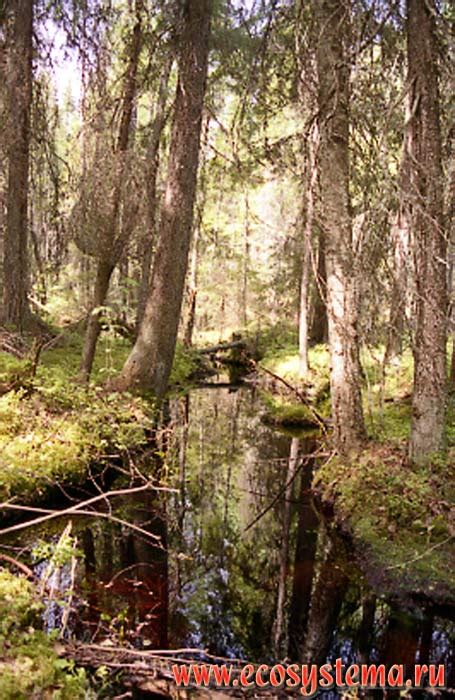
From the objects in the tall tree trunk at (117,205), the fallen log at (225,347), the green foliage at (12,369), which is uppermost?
the tall tree trunk at (117,205)

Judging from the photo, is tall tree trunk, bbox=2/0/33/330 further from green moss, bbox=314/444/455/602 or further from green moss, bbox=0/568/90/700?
green moss, bbox=0/568/90/700

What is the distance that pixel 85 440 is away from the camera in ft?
20.5

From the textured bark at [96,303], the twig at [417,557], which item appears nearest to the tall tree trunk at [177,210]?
the textured bark at [96,303]

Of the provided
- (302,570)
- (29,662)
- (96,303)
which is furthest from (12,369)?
(29,662)

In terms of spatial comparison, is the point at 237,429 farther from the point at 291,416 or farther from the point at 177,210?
the point at 177,210

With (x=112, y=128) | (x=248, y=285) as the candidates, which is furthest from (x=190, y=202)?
(x=248, y=285)

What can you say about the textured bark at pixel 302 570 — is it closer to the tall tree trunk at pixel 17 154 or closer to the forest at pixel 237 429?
the forest at pixel 237 429

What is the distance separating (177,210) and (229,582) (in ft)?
17.5

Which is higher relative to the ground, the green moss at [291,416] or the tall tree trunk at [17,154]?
the tall tree trunk at [17,154]

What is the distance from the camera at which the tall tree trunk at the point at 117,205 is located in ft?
26.3

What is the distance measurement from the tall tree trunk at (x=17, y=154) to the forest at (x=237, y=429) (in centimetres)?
3

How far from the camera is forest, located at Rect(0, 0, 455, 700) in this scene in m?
4.04

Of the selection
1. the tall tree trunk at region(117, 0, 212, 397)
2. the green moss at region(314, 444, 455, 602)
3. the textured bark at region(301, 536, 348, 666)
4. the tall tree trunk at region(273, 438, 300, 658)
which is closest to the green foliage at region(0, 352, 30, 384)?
the tall tree trunk at region(117, 0, 212, 397)

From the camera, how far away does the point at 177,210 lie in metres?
7.98
